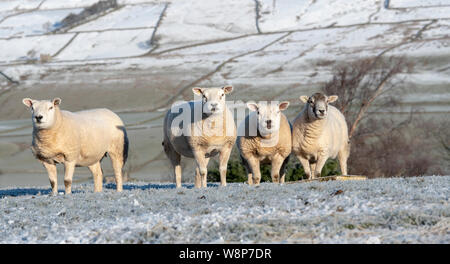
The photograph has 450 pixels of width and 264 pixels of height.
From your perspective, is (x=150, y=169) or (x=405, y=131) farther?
(x=405, y=131)

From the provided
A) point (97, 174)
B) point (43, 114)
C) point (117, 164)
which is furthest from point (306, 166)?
point (43, 114)

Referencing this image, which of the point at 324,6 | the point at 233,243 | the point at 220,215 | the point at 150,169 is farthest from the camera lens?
the point at 324,6

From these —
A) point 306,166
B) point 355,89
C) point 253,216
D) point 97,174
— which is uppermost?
point 253,216

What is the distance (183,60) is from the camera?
9650 centimetres

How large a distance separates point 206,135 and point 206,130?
0.41 ft

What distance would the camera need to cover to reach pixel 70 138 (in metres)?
15.0

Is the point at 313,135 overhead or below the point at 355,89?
overhead

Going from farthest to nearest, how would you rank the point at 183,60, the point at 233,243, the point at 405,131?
1. the point at 183,60
2. the point at 405,131
3. the point at 233,243

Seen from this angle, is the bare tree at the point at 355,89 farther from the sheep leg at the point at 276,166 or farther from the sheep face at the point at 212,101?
the sheep face at the point at 212,101

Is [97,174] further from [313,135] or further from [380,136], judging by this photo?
[380,136]

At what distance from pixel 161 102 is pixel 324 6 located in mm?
66029
